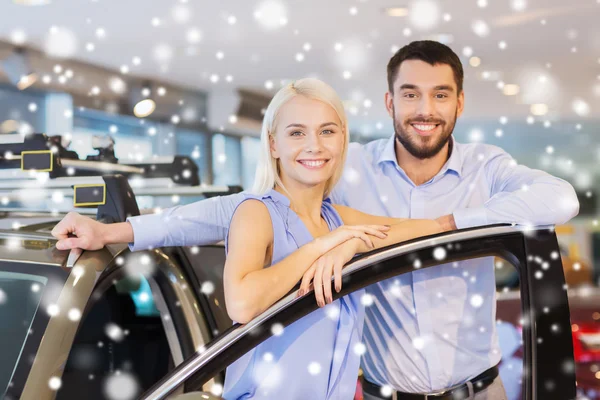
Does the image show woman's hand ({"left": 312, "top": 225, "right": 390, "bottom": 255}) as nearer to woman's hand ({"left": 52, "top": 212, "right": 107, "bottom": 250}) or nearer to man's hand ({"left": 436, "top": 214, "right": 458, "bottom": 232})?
man's hand ({"left": 436, "top": 214, "right": 458, "bottom": 232})

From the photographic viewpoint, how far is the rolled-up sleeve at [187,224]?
123cm

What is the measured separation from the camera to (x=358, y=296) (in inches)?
44.9

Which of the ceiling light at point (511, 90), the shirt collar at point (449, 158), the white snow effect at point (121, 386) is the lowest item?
the white snow effect at point (121, 386)

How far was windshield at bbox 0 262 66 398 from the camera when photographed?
1160 mm

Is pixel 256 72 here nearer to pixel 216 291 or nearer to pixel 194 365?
pixel 216 291

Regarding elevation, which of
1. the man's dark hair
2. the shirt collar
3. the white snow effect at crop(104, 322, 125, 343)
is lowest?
the white snow effect at crop(104, 322, 125, 343)

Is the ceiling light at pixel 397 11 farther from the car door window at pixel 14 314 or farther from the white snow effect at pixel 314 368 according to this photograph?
the white snow effect at pixel 314 368

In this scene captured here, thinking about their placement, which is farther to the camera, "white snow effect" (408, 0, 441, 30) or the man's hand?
"white snow effect" (408, 0, 441, 30)

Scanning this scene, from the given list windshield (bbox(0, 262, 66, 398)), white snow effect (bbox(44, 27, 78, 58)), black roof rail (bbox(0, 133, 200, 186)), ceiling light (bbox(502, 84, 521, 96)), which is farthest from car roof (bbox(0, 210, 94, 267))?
ceiling light (bbox(502, 84, 521, 96))

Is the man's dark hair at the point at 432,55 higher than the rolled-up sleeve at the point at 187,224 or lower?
higher

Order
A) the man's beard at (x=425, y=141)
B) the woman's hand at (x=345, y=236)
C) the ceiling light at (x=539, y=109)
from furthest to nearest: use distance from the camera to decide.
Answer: the ceiling light at (x=539, y=109) → the man's beard at (x=425, y=141) → the woman's hand at (x=345, y=236)

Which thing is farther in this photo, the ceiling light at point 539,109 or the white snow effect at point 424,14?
the ceiling light at point 539,109

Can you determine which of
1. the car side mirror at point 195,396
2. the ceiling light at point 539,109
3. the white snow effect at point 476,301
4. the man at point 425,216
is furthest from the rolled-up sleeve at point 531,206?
the ceiling light at point 539,109

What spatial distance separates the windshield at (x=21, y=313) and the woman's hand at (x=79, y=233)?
0.05 m
